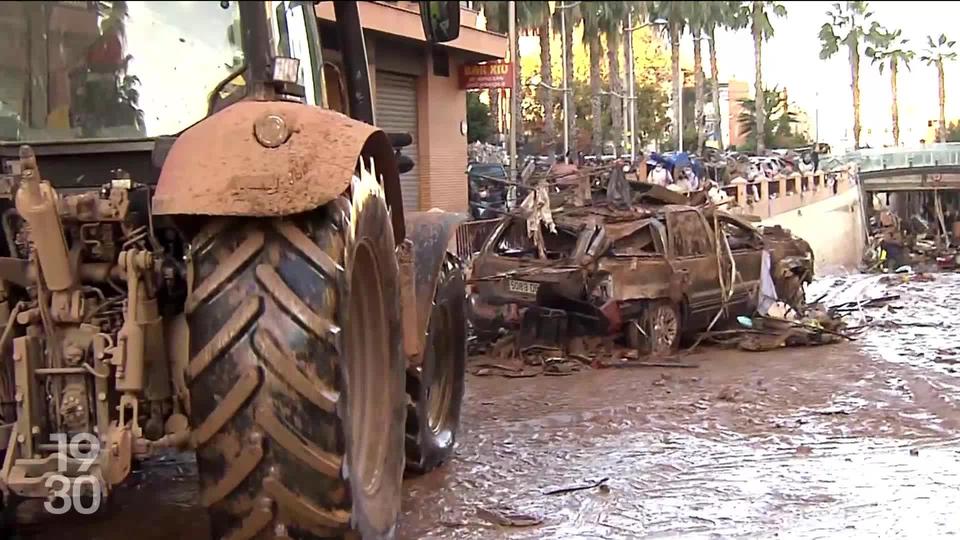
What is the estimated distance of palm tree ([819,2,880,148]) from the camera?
11.6 ft

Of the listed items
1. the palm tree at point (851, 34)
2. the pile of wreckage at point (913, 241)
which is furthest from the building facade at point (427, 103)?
the palm tree at point (851, 34)

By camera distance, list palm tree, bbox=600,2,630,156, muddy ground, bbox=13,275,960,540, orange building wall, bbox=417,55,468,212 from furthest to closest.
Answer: orange building wall, bbox=417,55,468,212
muddy ground, bbox=13,275,960,540
palm tree, bbox=600,2,630,156

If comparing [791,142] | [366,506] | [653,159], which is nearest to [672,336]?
[791,142]

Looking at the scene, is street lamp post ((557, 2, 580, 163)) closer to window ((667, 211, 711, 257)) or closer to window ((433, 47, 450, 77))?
window ((667, 211, 711, 257))

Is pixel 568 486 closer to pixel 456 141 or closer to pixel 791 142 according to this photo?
pixel 791 142

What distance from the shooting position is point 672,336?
11.5 meters

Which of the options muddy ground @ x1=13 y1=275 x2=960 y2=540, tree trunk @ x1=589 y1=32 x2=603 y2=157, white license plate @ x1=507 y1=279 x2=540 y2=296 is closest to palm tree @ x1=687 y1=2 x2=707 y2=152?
tree trunk @ x1=589 y1=32 x2=603 y2=157

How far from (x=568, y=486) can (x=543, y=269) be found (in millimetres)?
5304

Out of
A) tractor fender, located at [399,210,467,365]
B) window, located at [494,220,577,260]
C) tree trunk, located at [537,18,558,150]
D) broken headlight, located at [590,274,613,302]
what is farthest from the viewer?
window, located at [494,220,577,260]

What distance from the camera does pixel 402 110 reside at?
59.2 feet

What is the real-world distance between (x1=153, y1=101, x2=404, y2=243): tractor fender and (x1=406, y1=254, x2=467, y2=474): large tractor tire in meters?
2.51

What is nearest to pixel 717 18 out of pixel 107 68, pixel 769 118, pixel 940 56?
pixel 107 68

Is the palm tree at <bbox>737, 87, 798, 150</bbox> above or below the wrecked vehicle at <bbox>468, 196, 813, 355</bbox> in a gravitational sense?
above

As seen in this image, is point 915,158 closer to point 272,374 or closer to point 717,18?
point 717,18
